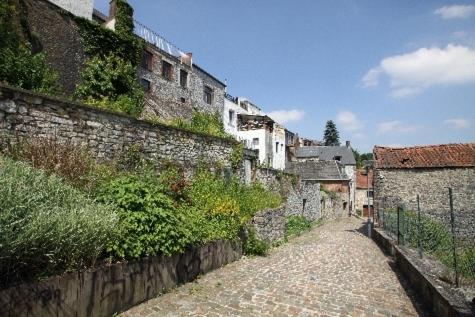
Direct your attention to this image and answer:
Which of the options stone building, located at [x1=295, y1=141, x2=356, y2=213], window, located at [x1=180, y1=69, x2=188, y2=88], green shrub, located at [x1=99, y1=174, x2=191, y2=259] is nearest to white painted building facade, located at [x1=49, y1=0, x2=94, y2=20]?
window, located at [x1=180, y1=69, x2=188, y2=88]

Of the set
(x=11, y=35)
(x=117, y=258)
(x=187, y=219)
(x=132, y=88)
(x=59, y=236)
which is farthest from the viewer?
(x=132, y=88)

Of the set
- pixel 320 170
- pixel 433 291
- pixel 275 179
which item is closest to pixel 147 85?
pixel 275 179

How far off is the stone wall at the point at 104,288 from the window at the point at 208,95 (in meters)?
20.2

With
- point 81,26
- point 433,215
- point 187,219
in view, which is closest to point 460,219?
point 433,215

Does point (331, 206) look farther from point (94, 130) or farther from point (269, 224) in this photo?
point (94, 130)

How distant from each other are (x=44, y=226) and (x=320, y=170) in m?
35.1

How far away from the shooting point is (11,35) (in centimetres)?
1138

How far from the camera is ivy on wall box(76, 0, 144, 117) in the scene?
14.9 m

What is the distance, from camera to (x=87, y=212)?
15.2 ft

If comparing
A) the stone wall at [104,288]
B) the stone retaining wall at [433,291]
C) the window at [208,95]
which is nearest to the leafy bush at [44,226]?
the stone wall at [104,288]

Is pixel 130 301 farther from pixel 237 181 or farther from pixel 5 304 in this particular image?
pixel 237 181

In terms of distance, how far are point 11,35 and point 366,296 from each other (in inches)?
542

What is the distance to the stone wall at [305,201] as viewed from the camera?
19109 mm

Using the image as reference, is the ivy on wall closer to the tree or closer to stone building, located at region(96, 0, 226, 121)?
stone building, located at region(96, 0, 226, 121)
